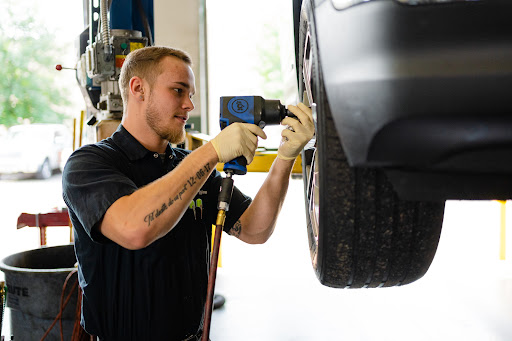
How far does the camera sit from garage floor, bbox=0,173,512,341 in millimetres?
2623

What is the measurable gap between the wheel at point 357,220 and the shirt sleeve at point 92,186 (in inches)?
22.7

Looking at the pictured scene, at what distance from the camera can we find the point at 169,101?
172 cm

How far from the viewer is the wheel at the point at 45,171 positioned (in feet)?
25.1

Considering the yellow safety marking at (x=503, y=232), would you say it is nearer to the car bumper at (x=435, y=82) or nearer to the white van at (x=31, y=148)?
the car bumper at (x=435, y=82)

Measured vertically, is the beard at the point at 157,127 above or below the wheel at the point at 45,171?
above

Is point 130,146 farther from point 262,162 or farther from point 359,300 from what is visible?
point 359,300

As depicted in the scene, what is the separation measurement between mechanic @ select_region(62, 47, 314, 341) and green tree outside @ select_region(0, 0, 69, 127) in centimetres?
530

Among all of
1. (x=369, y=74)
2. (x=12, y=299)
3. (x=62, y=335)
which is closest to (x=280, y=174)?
(x=369, y=74)

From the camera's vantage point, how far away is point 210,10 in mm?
6211

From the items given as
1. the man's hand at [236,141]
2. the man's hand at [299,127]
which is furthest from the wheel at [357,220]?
the man's hand at [236,141]

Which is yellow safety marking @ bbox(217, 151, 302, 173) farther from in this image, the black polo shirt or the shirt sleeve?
the shirt sleeve

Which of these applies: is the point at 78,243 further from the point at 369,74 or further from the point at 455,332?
the point at 455,332

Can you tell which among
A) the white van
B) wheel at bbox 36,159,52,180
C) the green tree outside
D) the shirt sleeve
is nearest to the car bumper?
the shirt sleeve

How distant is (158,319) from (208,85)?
486cm
